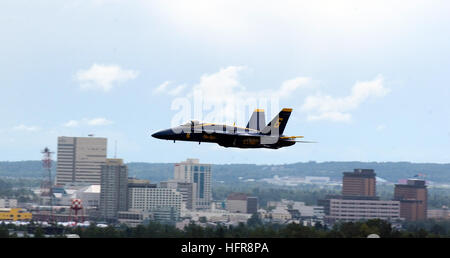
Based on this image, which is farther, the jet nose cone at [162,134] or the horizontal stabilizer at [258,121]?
the horizontal stabilizer at [258,121]

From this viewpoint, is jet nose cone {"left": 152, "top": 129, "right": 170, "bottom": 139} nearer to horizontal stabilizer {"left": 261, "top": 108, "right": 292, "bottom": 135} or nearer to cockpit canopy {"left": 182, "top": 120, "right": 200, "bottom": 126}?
cockpit canopy {"left": 182, "top": 120, "right": 200, "bottom": 126}

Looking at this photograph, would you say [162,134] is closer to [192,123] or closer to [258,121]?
[192,123]

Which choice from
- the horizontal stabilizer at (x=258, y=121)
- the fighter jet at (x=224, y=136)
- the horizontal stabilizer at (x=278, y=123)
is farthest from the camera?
the horizontal stabilizer at (x=258, y=121)

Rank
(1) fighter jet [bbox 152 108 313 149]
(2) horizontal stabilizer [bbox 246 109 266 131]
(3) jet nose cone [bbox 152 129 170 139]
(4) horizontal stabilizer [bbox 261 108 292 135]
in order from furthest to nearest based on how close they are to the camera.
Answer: (2) horizontal stabilizer [bbox 246 109 266 131] → (4) horizontal stabilizer [bbox 261 108 292 135] → (3) jet nose cone [bbox 152 129 170 139] → (1) fighter jet [bbox 152 108 313 149]

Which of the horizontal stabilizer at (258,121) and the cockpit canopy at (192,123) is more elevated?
the horizontal stabilizer at (258,121)

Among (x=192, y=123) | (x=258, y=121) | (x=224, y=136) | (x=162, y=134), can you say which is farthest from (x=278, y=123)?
(x=162, y=134)

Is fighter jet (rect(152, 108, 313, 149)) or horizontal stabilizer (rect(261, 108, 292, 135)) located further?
horizontal stabilizer (rect(261, 108, 292, 135))

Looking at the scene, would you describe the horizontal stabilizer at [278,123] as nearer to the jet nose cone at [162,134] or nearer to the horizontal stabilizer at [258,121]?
the horizontal stabilizer at [258,121]

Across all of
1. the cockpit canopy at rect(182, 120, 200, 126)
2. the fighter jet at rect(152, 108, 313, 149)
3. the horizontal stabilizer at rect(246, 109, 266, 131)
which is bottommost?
the fighter jet at rect(152, 108, 313, 149)

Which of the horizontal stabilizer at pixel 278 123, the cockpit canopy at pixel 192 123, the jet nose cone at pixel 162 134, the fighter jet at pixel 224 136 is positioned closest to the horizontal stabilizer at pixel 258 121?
the horizontal stabilizer at pixel 278 123

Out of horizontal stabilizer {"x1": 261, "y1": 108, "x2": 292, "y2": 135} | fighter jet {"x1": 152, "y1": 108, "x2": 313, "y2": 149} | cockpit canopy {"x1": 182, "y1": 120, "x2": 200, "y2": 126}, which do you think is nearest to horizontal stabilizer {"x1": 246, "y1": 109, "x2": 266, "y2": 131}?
horizontal stabilizer {"x1": 261, "y1": 108, "x2": 292, "y2": 135}
